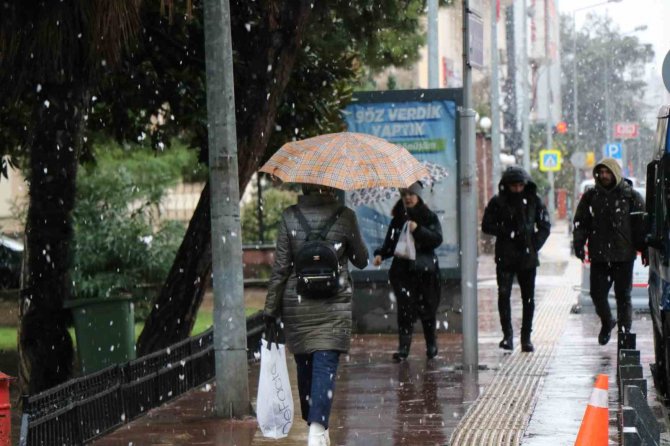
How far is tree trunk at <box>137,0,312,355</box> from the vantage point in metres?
12.5

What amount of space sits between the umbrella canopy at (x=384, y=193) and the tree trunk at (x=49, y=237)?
4075mm

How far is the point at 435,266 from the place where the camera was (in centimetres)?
1338

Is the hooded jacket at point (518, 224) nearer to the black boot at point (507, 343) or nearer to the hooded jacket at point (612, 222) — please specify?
the hooded jacket at point (612, 222)

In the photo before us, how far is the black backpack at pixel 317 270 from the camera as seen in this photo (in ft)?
27.3

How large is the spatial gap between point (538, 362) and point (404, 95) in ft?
13.0

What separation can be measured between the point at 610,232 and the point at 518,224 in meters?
0.93

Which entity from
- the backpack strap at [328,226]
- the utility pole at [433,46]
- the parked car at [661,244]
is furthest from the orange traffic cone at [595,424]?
the utility pole at [433,46]

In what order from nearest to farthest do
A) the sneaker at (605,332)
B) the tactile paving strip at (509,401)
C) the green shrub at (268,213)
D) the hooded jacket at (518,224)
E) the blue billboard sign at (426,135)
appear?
the tactile paving strip at (509,401), the hooded jacket at (518,224), the sneaker at (605,332), the blue billboard sign at (426,135), the green shrub at (268,213)

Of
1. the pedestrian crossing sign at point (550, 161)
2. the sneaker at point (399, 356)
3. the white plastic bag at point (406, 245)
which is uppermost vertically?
the pedestrian crossing sign at point (550, 161)

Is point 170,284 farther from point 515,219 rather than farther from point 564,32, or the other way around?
point 564,32

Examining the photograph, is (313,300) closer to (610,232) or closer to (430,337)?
(610,232)

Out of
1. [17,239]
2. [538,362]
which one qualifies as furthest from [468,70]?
[17,239]

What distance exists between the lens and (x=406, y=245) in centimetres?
1316

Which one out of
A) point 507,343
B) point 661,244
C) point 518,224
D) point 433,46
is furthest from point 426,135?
point 433,46
